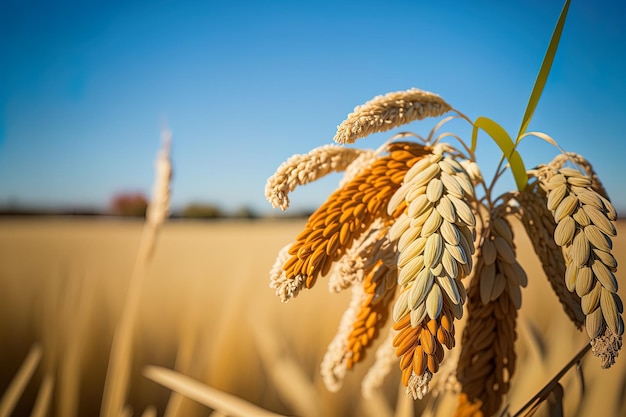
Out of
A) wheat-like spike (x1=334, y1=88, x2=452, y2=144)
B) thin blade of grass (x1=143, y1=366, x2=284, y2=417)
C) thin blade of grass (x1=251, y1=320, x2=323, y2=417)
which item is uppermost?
wheat-like spike (x1=334, y1=88, x2=452, y2=144)

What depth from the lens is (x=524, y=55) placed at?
2.16 feet

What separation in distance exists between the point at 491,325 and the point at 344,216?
185 mm

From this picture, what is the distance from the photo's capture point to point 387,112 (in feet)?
1.11

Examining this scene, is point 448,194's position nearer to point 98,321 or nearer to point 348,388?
point 348,388

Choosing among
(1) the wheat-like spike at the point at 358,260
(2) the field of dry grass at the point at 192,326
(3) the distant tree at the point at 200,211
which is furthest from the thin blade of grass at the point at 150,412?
(1) the wheat-like spike at the point at 358,260

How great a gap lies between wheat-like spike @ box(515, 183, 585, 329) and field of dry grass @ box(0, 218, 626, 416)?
24 cm

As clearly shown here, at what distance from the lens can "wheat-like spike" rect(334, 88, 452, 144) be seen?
308mm

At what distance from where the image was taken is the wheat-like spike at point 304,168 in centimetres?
34

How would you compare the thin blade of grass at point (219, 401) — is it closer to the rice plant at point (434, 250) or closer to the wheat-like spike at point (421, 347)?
the rice plant at point (434, 250)

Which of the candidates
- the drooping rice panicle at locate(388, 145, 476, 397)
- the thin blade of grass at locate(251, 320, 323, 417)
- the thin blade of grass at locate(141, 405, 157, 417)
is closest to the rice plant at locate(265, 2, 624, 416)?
the drooping rice panicle at locate(388, 145, 476, 397)

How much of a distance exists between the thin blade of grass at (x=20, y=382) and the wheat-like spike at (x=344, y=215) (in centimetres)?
49

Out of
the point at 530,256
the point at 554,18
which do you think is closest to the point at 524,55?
the point at 554,18

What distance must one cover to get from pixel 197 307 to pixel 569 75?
2.25 ft

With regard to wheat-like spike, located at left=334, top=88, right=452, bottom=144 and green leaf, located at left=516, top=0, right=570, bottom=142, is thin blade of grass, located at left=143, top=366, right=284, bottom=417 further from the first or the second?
green leaf, located at left=516, top=0, right=570, bottom=142
